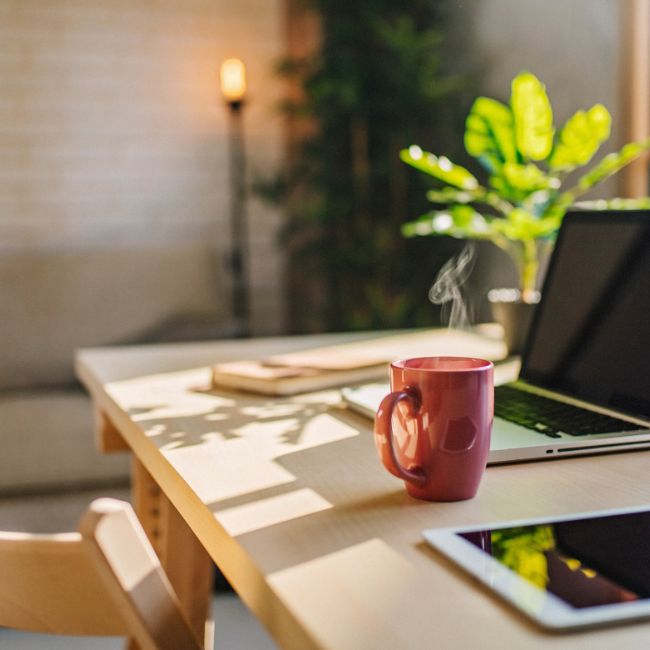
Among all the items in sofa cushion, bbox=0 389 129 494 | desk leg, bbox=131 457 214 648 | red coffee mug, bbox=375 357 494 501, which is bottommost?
sofa cushion, bbox=0 389 129 494

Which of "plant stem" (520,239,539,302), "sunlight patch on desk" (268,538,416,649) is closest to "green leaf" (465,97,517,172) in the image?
"plant stem" (520,239,539,302)

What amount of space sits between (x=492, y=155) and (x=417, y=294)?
6.03 feet

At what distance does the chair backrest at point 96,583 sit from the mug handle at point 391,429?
191 mm

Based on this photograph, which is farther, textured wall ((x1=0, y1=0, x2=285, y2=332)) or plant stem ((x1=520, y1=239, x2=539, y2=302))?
textured wall ((x1=0, y1=0, x2=285, y2=332))

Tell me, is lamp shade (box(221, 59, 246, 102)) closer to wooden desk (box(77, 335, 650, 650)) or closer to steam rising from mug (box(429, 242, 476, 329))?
steam rising from mug (box(429, 242, 476, 329))

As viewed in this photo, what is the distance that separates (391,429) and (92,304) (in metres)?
2.32

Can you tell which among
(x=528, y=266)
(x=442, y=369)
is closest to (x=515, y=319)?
(x=528, y=266)

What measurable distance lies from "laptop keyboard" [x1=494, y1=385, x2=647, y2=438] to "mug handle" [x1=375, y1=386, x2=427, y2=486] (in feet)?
0.69

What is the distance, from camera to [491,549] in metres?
0.57

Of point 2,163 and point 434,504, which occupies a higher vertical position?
point 2,163

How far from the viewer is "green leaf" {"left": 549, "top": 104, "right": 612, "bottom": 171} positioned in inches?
59.8

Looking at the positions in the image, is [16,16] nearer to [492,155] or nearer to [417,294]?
[417,294]

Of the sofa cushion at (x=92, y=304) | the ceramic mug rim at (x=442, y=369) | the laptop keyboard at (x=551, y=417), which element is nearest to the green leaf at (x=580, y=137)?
the laptop keyboard at (x=551, y=417)

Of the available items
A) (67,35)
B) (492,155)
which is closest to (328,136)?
(67,35)
